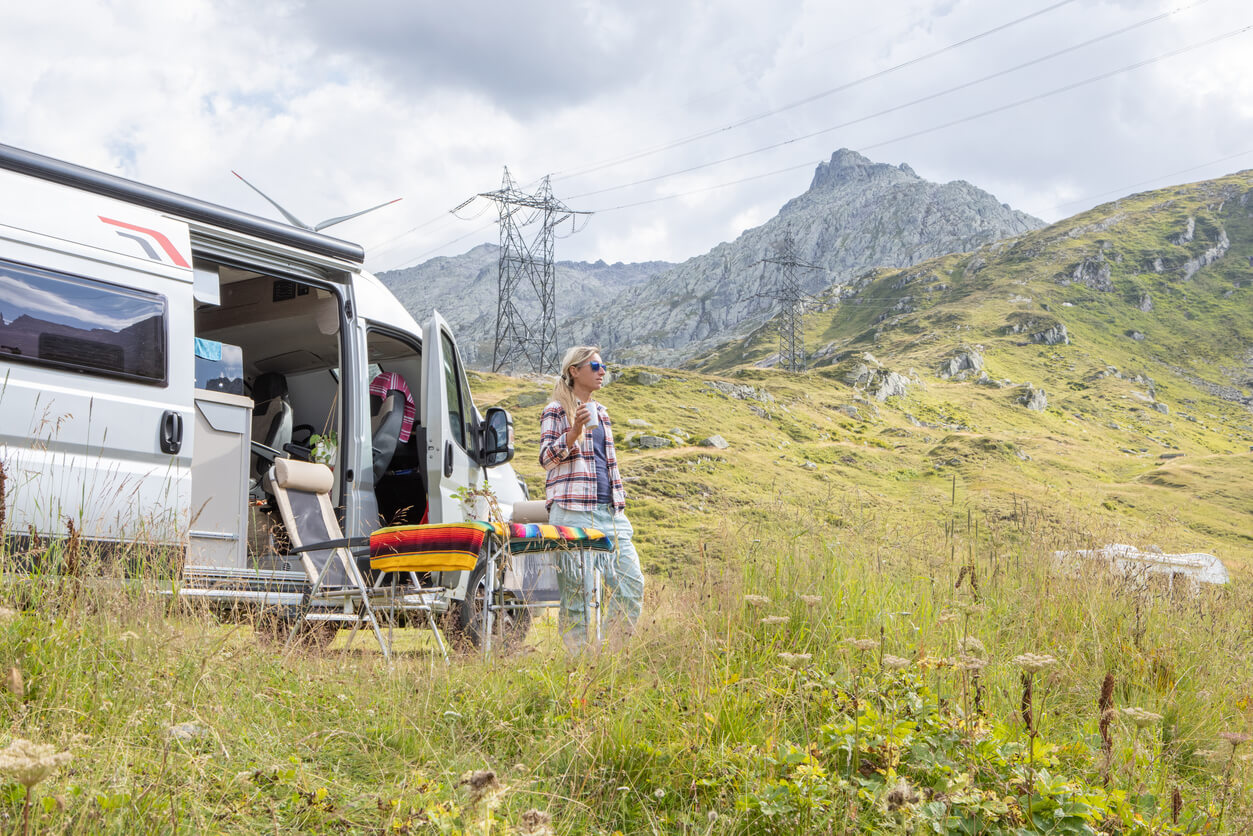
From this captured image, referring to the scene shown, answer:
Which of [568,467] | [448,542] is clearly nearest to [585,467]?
[568,467]

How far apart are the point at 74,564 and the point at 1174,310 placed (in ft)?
392

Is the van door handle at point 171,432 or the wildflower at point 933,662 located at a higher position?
the van door handle at point 171,432

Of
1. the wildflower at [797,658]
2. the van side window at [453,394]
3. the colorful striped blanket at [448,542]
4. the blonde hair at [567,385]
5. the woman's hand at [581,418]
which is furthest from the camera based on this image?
the van side window at [453,394]

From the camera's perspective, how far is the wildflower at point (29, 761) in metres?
1.52

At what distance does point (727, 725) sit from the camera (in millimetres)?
3189

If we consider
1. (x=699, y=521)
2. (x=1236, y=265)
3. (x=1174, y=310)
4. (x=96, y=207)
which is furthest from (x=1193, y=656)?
(x=1236, y=265)

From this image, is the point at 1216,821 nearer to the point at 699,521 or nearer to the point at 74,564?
the point at 74,564

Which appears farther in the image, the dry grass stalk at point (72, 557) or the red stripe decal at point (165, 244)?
the red stripe decal at point (165, 244)

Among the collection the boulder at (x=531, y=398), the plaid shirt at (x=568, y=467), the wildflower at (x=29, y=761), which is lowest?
the wildflower at (x=29, y=761)

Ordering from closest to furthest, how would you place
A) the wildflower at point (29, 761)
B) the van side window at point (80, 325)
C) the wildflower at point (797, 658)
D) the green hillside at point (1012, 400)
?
1. the wildflower at point (29, 761)
2. the wildflower at point (797, 658)
3. the van side window at point (80, 325)
4. the green hillside at point (1012, 400)

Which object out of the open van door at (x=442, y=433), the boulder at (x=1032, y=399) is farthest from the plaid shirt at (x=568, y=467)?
the boulder at (x=1032, y=399)

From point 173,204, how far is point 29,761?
14.7ft

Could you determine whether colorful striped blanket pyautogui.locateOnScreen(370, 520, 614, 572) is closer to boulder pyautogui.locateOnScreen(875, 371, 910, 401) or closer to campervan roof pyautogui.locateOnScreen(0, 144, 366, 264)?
campervan roof pyautogui.locateOnScreen(0, 144, 366, 264)

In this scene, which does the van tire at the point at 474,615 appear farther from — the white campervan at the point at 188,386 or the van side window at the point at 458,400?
the van side window at the point at 458,400
